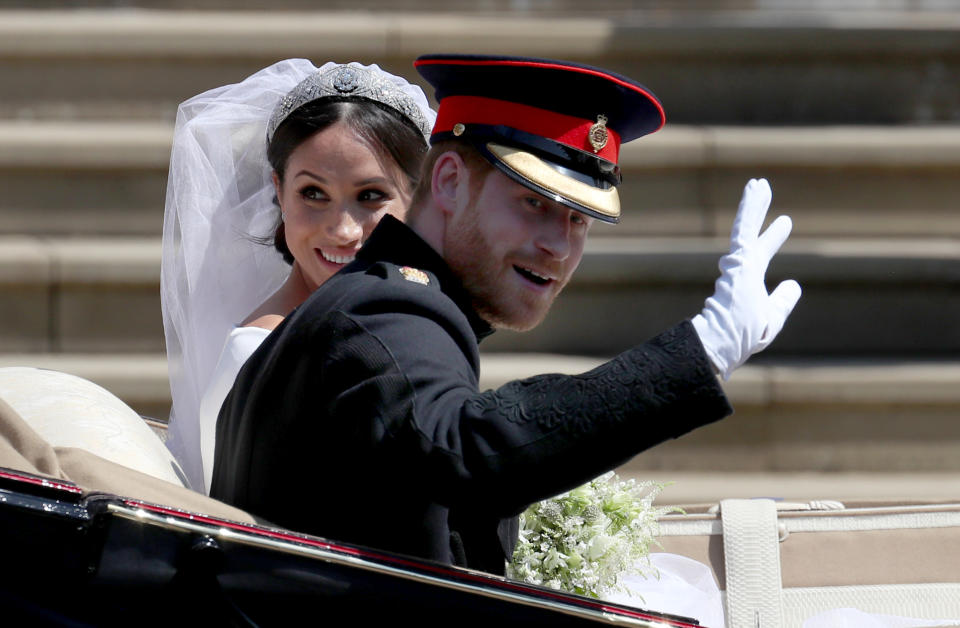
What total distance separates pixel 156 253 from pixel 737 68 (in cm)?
226

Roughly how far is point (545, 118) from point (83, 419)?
0.81m

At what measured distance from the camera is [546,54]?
415 cm

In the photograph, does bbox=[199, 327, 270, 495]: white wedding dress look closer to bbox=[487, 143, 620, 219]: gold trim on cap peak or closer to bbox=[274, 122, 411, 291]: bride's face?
bbox=[274, 122, 411, 291]: bride's face

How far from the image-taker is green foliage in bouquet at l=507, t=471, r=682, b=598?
1.80m

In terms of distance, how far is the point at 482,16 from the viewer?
4336 millimetres

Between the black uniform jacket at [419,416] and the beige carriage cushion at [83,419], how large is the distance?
249 mm

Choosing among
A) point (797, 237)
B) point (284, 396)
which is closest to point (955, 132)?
point (797, 237)

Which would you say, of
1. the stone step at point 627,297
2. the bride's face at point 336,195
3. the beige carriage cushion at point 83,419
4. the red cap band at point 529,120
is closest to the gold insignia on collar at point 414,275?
the red cap band at point 529,120

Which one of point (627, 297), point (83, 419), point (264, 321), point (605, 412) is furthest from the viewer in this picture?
point (627, 297)

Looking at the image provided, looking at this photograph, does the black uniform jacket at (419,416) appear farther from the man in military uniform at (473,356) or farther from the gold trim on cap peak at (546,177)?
the gold trim on cap peak at (546,177)

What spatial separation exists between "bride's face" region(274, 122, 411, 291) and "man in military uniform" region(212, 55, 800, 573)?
0.68 meters

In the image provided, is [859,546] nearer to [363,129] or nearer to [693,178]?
[363,129]

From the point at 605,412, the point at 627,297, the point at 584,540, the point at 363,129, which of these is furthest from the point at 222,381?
the point at 627,297

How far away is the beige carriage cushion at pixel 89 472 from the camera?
128 cm
